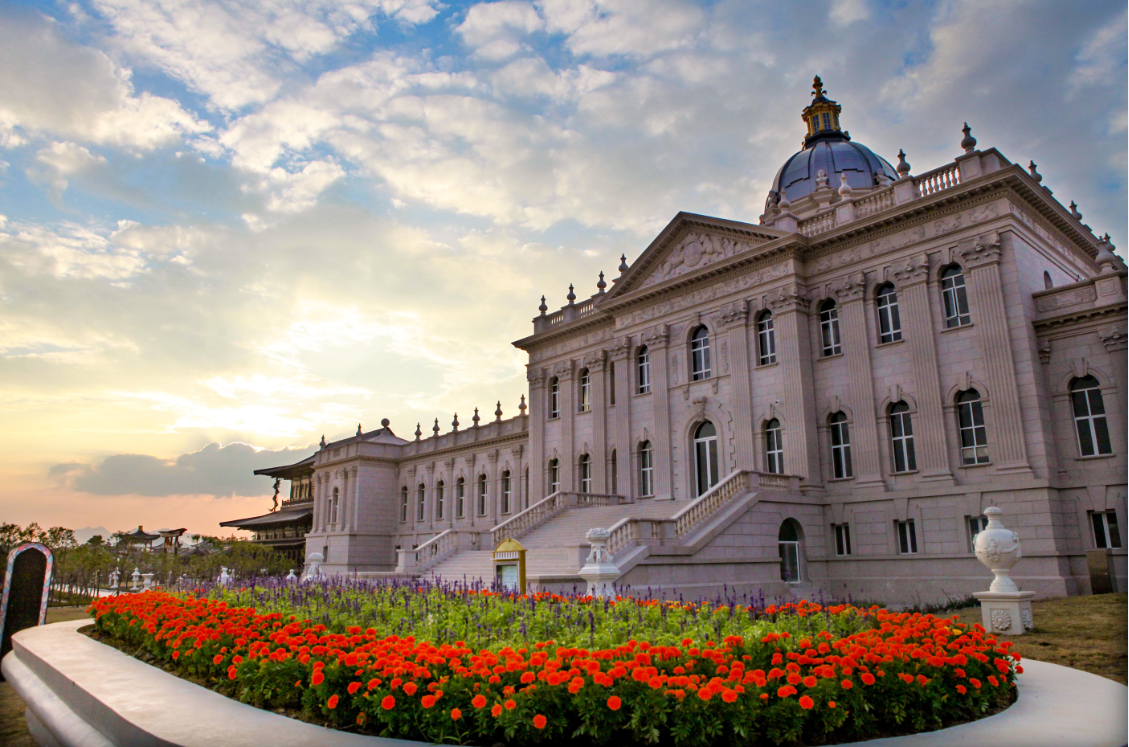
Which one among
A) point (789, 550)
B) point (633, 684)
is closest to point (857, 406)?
point (789, 550)

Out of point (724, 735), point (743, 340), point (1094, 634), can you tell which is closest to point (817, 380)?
point (743, 340)

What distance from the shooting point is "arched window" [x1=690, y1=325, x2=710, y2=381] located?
1239 inches

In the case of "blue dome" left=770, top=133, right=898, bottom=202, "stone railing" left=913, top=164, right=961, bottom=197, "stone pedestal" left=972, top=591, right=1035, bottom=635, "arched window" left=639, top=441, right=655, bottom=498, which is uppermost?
"blue dome" left=770, top=133, right=898, bottom=202

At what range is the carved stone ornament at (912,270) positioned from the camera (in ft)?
83.2

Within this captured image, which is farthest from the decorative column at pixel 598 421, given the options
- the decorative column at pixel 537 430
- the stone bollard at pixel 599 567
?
the stone bollard at pixel 599 567

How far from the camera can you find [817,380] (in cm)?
2800

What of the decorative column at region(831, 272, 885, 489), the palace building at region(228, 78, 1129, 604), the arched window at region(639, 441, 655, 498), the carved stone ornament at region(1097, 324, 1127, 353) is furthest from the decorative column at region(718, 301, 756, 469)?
the carved stone ornament at region(1097, 324, 1127, 353)

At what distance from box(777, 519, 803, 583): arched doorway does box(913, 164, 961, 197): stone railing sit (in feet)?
40.7

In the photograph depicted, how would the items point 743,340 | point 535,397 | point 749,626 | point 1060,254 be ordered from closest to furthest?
point 749,626
point 1060,254
point 743,340
point 535,397

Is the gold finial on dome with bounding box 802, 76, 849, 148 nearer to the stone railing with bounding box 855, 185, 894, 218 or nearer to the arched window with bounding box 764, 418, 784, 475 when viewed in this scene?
the stone railing with bounding box 855, 185, 894, 218

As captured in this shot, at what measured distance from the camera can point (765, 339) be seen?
1165 inches

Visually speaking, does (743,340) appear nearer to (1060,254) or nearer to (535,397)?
(1060,254)

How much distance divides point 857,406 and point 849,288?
441cm

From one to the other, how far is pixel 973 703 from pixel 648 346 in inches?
1054
